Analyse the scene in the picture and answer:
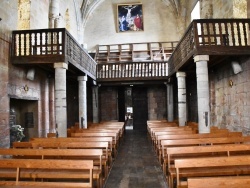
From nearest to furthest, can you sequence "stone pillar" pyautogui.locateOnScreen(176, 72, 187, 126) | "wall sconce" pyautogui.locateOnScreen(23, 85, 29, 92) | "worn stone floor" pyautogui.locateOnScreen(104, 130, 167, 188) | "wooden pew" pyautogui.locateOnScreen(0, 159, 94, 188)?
"wooden pew" pyautogui.locateOnScreen(0, 159, 94, 188)
"worn stone floor" pyautogui.locateOnScreen(104, 130, 167, 188)
"wall sconce" pyautogui.locateOnScreen(23, 85, 29, 92)
"stone pillar" pyautogui.locateOnScreen(176, 72, 187, 126)

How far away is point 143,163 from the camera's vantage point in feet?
24.9

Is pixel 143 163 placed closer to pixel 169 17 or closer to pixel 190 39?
pixel 190 39

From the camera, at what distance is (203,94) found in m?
8.17

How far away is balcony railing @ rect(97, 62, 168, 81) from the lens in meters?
15.3

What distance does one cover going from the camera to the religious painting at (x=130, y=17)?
69.6ft

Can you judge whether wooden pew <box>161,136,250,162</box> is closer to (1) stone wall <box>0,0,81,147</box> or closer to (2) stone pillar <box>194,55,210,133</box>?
(2) stone pillar <box>194,55,210,133</box>

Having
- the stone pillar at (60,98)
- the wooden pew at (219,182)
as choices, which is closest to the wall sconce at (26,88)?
the stone pillar at (60,98)

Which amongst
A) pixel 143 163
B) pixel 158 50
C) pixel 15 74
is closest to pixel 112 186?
pixel 143 163

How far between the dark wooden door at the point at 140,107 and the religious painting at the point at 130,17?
5.99 meters

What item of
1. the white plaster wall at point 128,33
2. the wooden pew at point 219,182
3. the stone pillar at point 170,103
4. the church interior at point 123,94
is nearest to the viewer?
the wooden pew at point 219,182

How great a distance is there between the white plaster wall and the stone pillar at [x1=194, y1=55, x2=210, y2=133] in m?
13.4

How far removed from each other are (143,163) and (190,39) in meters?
4.72

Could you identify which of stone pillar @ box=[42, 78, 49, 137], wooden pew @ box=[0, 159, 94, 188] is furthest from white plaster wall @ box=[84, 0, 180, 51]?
wooden pew @ box=[0, 159, 94, 188]

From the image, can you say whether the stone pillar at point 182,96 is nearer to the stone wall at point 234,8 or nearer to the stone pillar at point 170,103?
the stone wall at point 234,8
